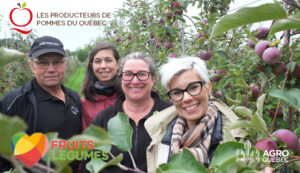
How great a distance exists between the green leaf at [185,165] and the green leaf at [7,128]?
0.86ft

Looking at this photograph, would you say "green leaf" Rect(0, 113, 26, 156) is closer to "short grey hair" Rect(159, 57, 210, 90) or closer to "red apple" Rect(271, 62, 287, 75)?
"red apple" Rect(271, 62, 287, 75)

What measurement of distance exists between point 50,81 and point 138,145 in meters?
0.67

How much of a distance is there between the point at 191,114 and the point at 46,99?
3.02 feet

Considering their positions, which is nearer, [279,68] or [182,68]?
[279,68]

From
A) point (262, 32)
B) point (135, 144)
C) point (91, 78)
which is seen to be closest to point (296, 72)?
point (262, 32)

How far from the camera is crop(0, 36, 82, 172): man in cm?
141

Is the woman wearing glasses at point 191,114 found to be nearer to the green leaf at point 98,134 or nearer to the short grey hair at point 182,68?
the short grey hair at point 182,68

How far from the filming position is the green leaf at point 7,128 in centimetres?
19

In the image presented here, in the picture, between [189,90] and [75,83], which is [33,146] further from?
[75,83]

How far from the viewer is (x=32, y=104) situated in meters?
1.45

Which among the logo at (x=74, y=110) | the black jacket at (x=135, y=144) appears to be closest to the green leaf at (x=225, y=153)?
the black jacket at (x=135, y=144)

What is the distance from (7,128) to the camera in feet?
0.64

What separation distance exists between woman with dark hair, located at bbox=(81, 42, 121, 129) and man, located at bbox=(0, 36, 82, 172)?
0.10 metres

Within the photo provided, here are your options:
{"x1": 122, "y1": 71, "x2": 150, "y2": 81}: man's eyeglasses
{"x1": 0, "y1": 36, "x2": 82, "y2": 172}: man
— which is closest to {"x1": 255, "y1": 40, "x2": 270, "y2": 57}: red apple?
{"x1": 122, "y1": 71, "x2": 150, "y2": 81}: man's eyeglasses
